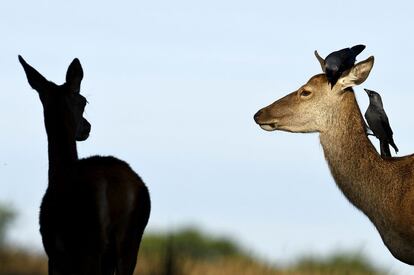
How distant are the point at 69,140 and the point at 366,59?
2.72m

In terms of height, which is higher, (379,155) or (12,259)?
(379,155)

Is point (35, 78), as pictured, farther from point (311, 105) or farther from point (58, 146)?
point (311, 105)

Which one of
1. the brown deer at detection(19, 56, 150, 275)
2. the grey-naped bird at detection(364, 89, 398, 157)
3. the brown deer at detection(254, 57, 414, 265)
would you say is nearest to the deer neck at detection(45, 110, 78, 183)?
the brown deer at detection(19, 56, 150, 275)

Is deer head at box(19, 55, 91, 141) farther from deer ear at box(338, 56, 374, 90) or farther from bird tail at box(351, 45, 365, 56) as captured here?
bird tail at box(351, 45, 365, 56)

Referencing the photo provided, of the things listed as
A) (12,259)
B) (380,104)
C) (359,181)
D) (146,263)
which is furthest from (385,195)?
(12,259)

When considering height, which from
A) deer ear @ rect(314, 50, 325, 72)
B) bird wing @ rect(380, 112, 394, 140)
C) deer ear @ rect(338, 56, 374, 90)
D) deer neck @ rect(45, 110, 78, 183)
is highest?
deer ear @ rect(314, 50, 325, 72)

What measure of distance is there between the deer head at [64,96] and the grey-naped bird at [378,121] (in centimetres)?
275

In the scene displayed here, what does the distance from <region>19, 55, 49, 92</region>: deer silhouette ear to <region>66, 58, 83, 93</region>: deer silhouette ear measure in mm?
177

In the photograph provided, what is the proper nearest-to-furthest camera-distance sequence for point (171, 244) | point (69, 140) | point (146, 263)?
point (69, 140) → point (171, 244) → point (146, 263)

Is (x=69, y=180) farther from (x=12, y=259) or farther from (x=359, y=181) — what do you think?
(x=12, y=259)

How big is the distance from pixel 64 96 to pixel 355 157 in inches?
104

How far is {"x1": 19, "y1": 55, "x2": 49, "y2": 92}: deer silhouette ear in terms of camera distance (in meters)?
8.93

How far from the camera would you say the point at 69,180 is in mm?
8188

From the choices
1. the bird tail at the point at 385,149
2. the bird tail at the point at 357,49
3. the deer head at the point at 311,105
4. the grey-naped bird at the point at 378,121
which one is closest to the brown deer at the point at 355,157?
the deer head at the point at 311,105
